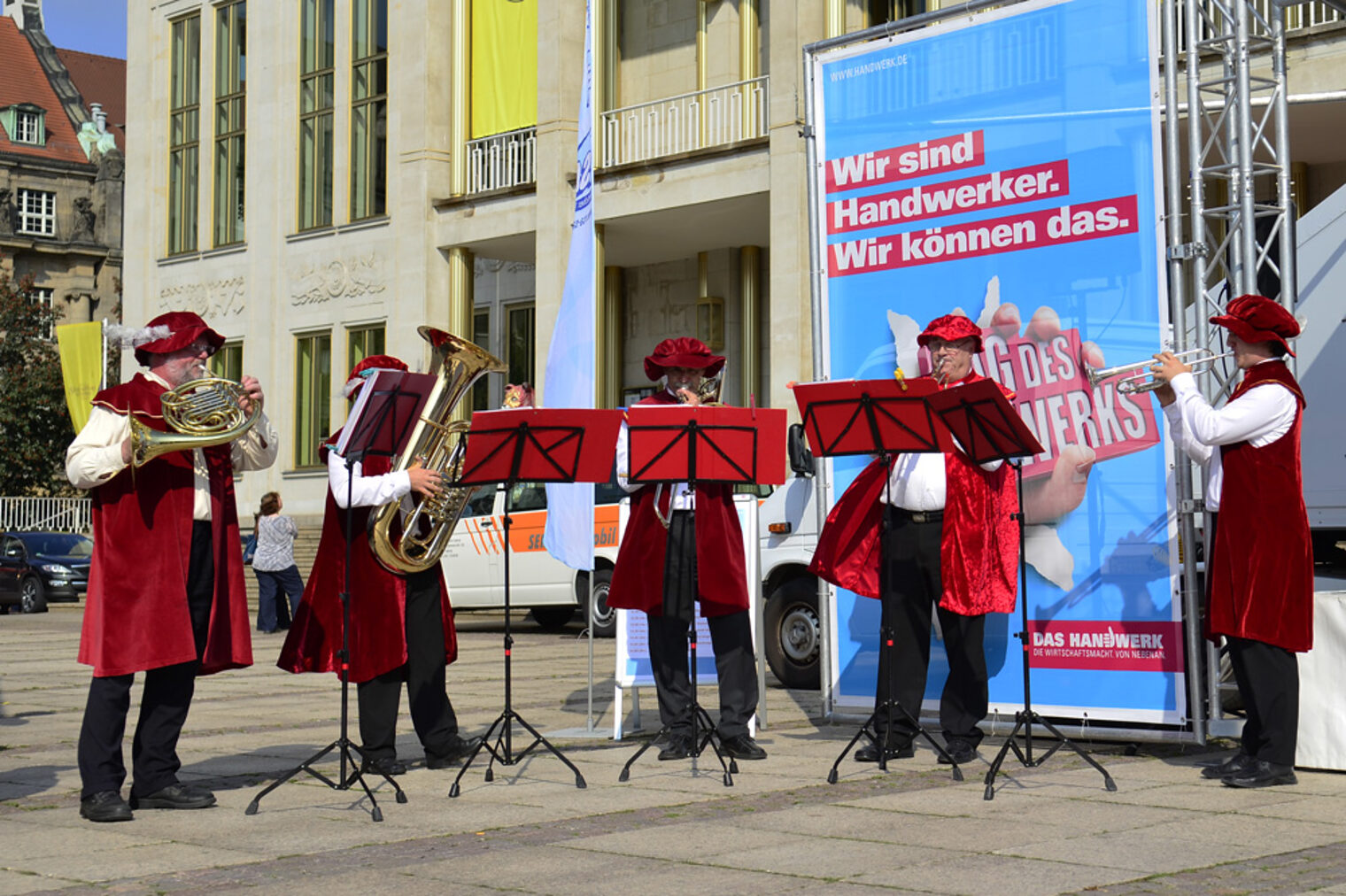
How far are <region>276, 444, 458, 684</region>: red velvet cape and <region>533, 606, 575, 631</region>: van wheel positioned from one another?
41.2 feet

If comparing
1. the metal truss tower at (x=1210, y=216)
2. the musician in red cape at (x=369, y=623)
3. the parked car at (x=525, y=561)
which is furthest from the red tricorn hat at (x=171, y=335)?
the parked car at (x=525, y=561)

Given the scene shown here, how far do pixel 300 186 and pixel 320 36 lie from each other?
2.80 m

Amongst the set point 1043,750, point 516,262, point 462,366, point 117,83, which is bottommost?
point 1043,750

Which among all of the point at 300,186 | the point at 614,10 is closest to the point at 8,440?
the point at 300,186

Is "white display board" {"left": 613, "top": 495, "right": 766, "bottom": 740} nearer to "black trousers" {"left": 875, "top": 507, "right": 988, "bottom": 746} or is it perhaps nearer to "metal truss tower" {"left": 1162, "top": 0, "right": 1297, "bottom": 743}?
"black trousers" {"left": 875, "top": 507, "right": 988, "bottom": 746}

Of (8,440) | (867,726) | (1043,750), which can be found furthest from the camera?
(8,440)

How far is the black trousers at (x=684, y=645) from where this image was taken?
344 inches

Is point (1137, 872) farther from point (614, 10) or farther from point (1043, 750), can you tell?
point (614, 10)

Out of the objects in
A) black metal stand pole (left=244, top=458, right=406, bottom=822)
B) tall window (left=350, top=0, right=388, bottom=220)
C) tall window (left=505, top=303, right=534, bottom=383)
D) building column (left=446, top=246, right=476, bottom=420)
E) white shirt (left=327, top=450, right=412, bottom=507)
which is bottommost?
black metal stand pole (left=244, top=458, right=406, bottom=822)

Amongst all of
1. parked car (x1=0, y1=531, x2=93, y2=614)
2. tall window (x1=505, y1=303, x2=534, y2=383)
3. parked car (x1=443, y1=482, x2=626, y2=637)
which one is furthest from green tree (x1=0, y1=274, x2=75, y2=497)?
parked car (x1=443, y1=482, x2=626, y2=637)

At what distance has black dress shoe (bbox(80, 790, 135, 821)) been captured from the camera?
6934 mm

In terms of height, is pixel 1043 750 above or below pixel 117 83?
below

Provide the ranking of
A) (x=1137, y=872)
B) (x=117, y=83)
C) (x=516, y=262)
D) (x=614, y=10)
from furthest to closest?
1. (x=117, y=83)
2. (x=516, y=262)
3. (x=614, y=10)
4. (x=1137, y=872)

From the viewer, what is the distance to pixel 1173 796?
7391 mm
